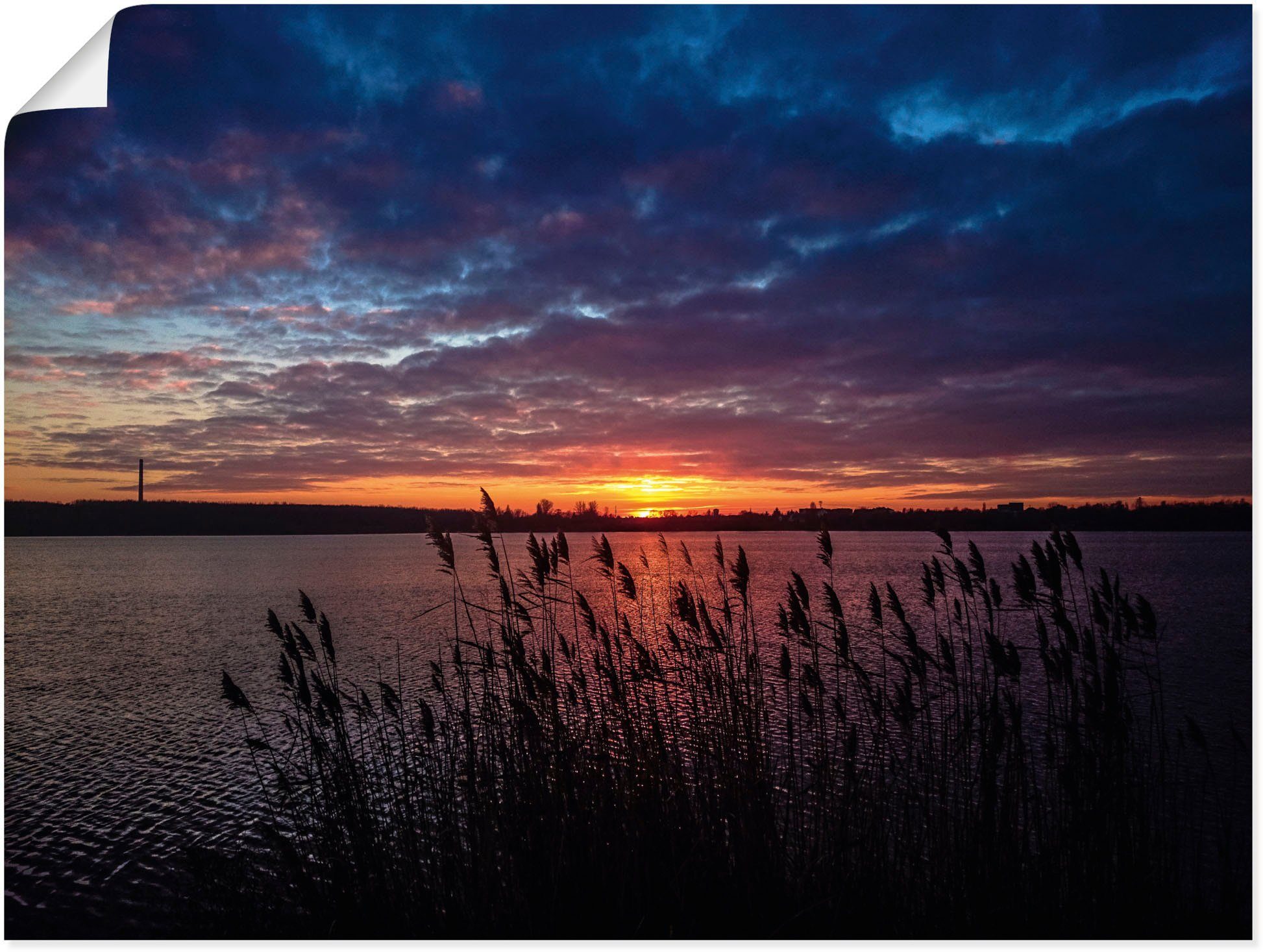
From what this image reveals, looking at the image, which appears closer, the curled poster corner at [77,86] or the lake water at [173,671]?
the curled poster corner at [77,86]

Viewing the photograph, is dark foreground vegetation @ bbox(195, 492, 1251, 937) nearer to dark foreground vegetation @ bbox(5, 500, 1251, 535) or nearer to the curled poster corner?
dark foreground vegetation @ bbox(5, 500, 1251, 535)

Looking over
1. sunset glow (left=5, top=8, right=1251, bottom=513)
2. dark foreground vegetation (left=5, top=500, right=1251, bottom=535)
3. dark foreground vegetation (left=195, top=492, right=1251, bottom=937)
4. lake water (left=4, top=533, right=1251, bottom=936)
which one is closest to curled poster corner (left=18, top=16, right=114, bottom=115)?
sunset glow (left=5, top=8, right=1251, bottom=513)

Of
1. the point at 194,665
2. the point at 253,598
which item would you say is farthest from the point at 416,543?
the point at 194,665

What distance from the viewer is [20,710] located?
11570 mm

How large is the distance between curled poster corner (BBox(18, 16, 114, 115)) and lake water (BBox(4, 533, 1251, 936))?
158 inches

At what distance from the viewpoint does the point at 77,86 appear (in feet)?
11.6

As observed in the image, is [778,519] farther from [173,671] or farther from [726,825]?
[173,671]

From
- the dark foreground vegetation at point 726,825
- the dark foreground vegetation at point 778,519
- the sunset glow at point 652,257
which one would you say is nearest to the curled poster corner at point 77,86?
the sunset glow at point 652,257

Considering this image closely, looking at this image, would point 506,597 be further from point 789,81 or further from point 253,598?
point 253,598

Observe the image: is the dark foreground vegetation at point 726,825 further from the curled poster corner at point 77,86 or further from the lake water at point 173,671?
the curled poster corner at point 77,86

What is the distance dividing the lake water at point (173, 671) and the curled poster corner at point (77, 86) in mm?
4018

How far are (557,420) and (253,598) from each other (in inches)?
831

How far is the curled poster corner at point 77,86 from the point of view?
3.52 m

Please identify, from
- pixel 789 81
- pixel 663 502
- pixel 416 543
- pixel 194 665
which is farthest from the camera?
pixel 416 543
